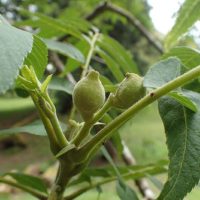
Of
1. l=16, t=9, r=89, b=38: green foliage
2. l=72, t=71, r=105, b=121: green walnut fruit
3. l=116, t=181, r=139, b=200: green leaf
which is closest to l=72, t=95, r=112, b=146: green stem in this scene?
l=72, t=71, r=105, b=121: green walnut fruit

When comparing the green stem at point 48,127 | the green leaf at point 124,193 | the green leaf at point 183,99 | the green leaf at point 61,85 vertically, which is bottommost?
the green leaf at point 124,193

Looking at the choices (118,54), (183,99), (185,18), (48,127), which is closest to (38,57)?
(48,127)

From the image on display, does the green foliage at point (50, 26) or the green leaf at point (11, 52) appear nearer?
the green leaf at point (11, 52)

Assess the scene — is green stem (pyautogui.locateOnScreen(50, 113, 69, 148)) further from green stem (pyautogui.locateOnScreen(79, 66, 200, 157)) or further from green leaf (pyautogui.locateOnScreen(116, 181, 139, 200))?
green leaf (pyautogui.locateOnScreen(116, 181, 139, 200))

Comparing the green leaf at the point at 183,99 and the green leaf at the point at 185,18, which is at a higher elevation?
the green leaf at the point at 185,18

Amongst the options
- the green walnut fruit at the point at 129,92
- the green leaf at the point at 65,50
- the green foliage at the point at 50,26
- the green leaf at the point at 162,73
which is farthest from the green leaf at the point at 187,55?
Answer: the green foliage at the point at 50,26

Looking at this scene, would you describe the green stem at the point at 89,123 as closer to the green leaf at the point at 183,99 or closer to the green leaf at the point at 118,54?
the green leaf at the point at 183,99

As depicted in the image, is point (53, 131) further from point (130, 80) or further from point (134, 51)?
point (134, 51)
